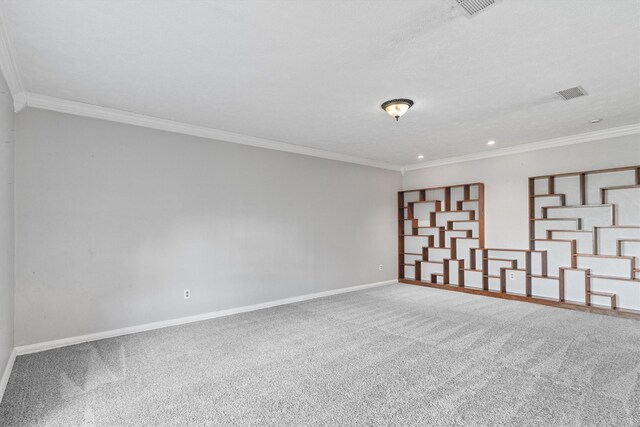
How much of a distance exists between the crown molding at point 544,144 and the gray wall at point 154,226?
2.21m

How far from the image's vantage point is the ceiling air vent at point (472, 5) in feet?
6.54

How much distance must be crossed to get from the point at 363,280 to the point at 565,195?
3603 millimetres

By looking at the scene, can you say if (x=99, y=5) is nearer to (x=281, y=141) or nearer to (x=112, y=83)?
(x=112, y=83)

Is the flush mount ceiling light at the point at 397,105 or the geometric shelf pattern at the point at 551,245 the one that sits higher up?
the flush mount ceiling light at the point at 397,105

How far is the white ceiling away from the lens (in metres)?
2.11

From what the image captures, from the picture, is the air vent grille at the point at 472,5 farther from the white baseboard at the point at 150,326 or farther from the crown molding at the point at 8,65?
the white baseboard at the point at 150,326

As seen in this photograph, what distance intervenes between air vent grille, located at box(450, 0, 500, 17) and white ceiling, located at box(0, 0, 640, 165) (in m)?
0.07

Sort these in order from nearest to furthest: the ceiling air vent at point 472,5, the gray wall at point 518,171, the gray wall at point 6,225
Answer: the ceiling air vent at point 472,5, the gray wall at point 6,225, the gray wall at point 518,171

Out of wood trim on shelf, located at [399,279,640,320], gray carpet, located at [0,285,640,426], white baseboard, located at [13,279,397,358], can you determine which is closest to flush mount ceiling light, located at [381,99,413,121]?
gray carpet, located at [0,285,640,426]

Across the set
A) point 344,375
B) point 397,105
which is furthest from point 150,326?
point 397,105

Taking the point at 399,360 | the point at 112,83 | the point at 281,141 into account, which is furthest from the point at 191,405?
the point at 281,141

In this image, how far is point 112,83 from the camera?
10.2 ft

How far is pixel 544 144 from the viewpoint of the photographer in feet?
17.5

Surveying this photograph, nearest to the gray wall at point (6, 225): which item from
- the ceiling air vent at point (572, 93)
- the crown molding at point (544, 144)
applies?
the ceiling air vent at point (572, 93)
